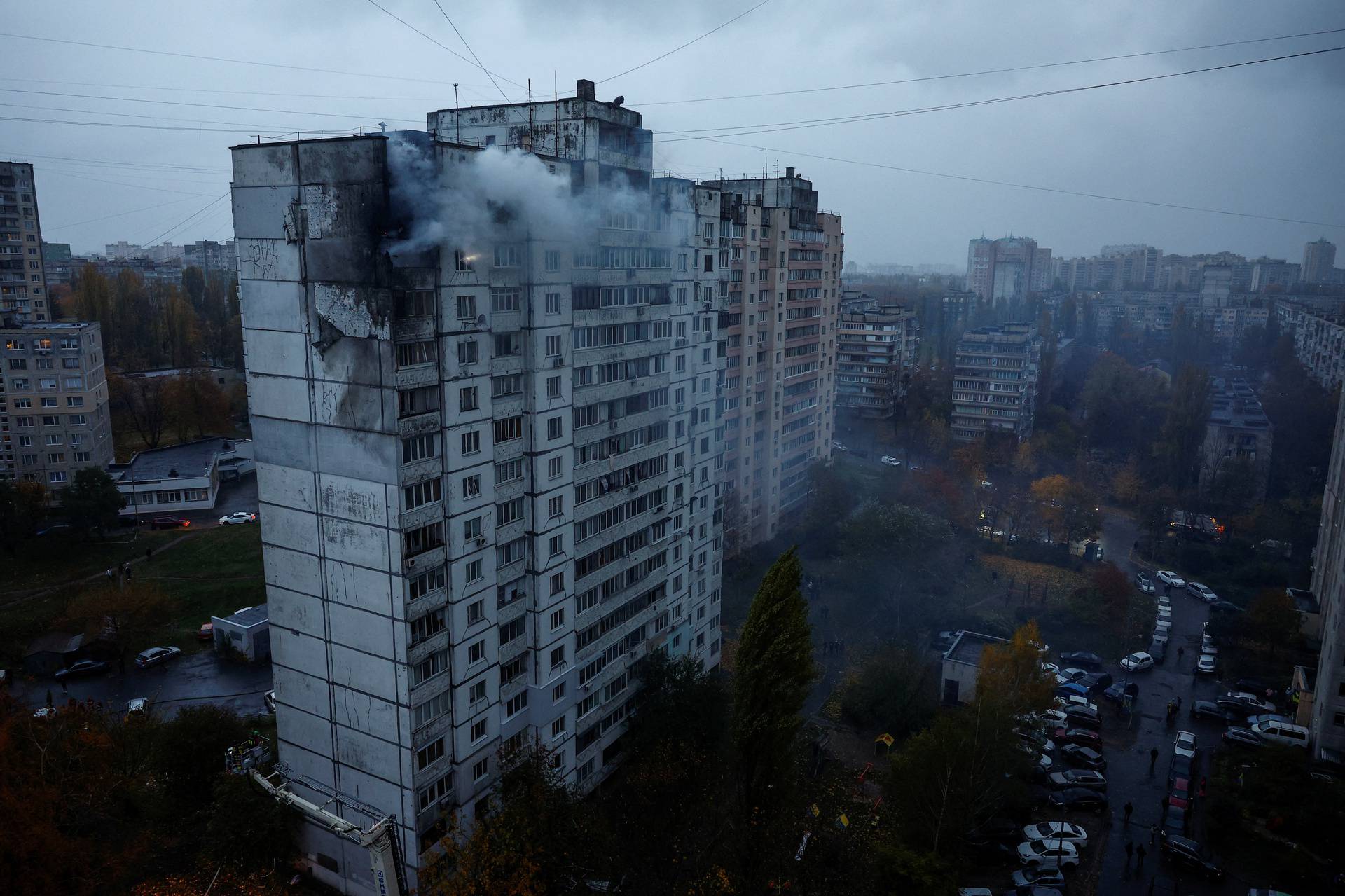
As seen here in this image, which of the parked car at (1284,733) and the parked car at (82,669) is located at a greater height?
the parked car at (1284,733)

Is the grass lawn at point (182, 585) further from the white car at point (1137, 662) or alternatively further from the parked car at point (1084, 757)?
the white car at point (1137, 662)

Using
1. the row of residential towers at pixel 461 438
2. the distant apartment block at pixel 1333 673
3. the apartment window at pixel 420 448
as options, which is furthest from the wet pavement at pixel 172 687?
the distant apartment block at pixel 1333 673

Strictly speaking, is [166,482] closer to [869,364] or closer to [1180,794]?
[1180,794]

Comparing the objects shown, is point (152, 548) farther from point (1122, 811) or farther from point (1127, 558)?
point (1127, 558)

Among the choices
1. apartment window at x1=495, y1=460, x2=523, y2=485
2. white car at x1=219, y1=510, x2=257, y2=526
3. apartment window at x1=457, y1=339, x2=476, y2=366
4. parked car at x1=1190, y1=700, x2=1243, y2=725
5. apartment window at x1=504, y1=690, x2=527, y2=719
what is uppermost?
apartment window at x1=457, y1=339, x2=476, y2=366

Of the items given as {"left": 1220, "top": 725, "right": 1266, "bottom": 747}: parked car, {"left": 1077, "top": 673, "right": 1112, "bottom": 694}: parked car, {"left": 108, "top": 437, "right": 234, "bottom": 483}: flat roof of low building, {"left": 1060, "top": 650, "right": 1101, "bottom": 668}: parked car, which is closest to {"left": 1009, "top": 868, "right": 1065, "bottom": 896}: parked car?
{"left": 1220, "top": 725, "right": 1266, "bottom": 747}: parked car

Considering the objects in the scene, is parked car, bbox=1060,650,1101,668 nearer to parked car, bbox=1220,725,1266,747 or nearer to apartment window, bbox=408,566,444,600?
parked car, bbox=1220,725,1266,747
